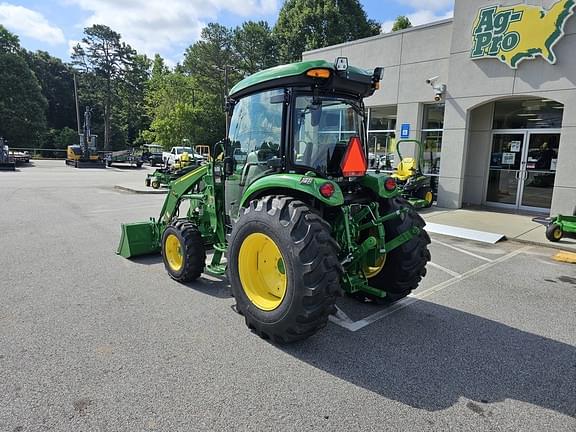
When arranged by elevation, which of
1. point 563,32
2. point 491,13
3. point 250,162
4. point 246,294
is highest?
point 491,13

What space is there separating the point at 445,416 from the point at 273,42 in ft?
140

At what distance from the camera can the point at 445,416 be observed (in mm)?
2666

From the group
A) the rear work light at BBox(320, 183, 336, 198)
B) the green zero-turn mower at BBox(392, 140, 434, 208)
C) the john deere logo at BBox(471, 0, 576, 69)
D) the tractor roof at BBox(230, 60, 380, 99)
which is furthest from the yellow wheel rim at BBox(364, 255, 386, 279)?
the john deere logo at BBox(471, 0, 576, 69)

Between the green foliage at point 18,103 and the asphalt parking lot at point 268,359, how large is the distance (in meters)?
45.3

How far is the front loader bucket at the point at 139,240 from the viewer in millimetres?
6203

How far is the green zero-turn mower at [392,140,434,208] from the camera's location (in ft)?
38.9

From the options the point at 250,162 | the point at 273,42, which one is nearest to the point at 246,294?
the point at 250,162

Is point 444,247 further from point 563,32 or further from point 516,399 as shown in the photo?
point 563,32

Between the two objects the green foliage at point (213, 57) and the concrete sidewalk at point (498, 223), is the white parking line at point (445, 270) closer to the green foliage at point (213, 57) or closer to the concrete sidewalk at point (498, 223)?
the concrete sidewalk at point (498, 223)

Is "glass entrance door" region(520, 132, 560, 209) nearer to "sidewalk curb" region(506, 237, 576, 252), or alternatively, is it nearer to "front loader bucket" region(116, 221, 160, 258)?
"sidewalk curb" region(506, 237, 576, 252)

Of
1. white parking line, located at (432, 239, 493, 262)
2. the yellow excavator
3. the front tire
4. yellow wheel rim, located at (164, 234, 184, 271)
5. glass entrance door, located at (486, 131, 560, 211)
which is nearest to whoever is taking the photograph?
the front tire

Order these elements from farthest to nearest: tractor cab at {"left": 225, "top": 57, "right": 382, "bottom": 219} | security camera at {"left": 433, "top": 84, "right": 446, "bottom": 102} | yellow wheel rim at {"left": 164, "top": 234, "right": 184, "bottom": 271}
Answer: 1. security camera at {"left": 433, "top": 84, "right": 446, "bottom": 102}
2. yellow wheel rim at {"left": 164, "top": 234, "right": 184, "bottom": 271}
3. tractor cab at {"left": 225, "top": 57, "right": 382, "bottom": 219}

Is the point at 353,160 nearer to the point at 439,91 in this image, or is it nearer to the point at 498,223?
the point at 498,223

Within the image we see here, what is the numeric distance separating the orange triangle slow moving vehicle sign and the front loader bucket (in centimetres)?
365
